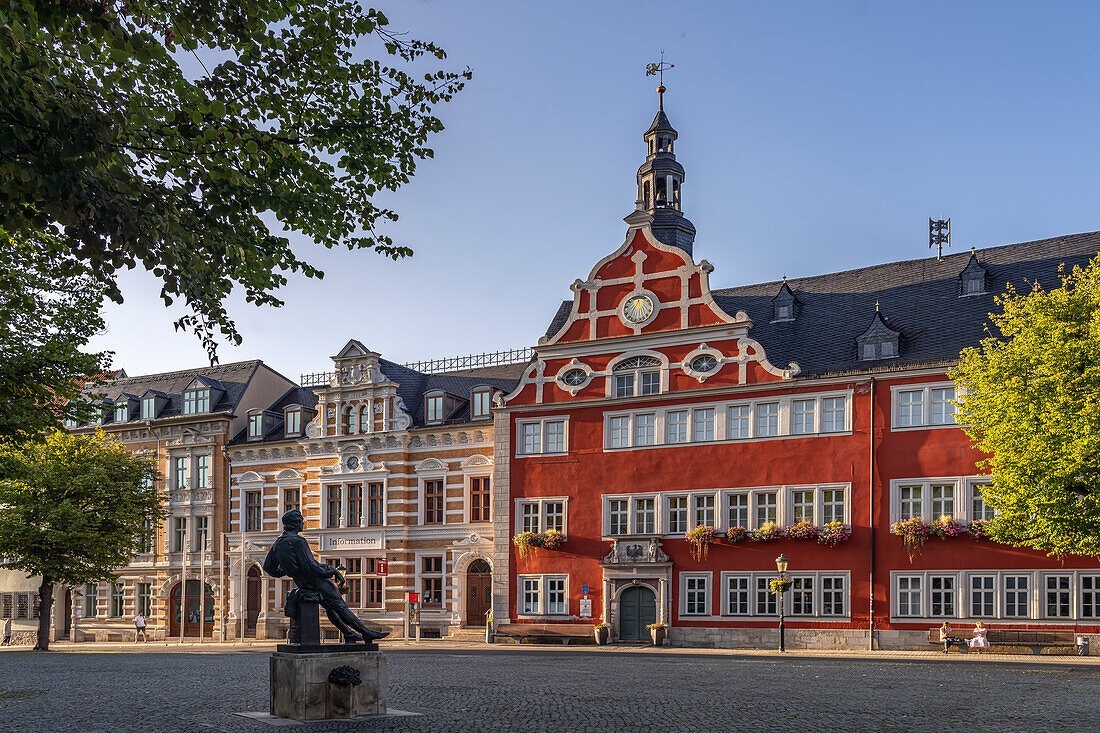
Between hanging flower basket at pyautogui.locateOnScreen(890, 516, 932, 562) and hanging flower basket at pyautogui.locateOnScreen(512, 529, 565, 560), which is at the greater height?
hanging flower basket at pyautogui.locateOnScreen(890, 516, 932, 562)

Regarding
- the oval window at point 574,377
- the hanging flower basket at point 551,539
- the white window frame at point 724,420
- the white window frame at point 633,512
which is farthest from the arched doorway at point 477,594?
the oval window at point 574,377

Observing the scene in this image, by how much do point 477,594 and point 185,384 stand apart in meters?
20.6

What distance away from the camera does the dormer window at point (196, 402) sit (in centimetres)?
5456

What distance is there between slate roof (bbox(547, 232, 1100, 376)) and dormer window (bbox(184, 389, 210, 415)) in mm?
25614

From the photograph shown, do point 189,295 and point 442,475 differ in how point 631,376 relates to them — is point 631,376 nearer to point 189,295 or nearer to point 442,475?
point 442,475

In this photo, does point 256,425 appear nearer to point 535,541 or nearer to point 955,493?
point 535,541

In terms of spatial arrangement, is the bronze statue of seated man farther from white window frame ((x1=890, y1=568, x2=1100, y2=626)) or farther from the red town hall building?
white window frame ((x1=890, y1=568, x2=1100, y2=626))

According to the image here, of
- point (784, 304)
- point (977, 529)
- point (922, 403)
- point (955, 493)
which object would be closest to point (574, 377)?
point (784, 304)

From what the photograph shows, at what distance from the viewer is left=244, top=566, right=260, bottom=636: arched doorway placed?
5116cm

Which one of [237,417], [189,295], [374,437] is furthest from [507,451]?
[189,295]

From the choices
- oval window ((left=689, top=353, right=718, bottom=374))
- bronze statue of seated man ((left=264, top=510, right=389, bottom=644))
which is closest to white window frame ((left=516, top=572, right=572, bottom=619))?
oval window ((left=689, top=353, right=718, bottom=374))

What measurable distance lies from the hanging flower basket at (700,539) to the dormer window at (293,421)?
19.9 meters

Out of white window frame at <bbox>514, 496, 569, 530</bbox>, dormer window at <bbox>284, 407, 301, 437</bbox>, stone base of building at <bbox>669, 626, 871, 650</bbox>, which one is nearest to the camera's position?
stone base of building at <bbox>669, 626, 871, 650</bbox>

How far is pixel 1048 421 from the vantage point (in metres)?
30.3
